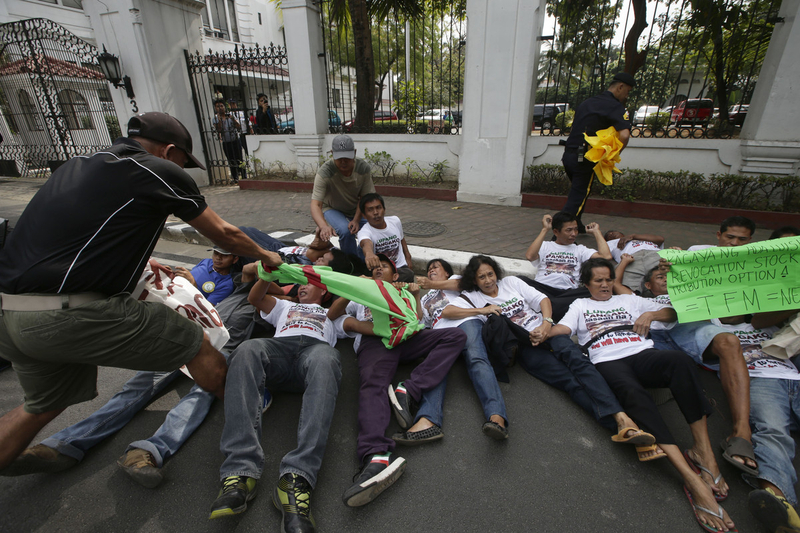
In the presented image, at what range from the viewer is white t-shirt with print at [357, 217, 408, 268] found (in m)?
3.95

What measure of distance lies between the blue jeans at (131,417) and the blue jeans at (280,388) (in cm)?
41

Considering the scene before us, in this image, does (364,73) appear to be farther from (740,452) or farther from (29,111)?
(29,111)

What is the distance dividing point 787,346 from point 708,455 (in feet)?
2.93

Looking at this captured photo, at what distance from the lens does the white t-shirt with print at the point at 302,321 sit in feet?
8.95

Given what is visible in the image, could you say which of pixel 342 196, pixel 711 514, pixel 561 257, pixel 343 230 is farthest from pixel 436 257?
pixel 711 514

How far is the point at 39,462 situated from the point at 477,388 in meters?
2.46

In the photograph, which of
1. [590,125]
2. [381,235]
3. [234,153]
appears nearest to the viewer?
[381,235]

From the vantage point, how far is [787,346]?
7.50 feet

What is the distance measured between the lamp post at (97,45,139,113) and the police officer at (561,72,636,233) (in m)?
9.69

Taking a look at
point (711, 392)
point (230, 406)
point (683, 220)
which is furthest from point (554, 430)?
point (683, 220)

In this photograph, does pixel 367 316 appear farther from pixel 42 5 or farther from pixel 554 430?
pixel 42 5

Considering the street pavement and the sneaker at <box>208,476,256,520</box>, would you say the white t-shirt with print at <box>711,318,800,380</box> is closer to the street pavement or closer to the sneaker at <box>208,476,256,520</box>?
the street pavement

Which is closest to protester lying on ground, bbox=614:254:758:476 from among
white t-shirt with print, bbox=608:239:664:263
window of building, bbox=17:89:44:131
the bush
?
white t-shirt with print, bbox=608:239:664:263

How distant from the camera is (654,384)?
2.36 metres
